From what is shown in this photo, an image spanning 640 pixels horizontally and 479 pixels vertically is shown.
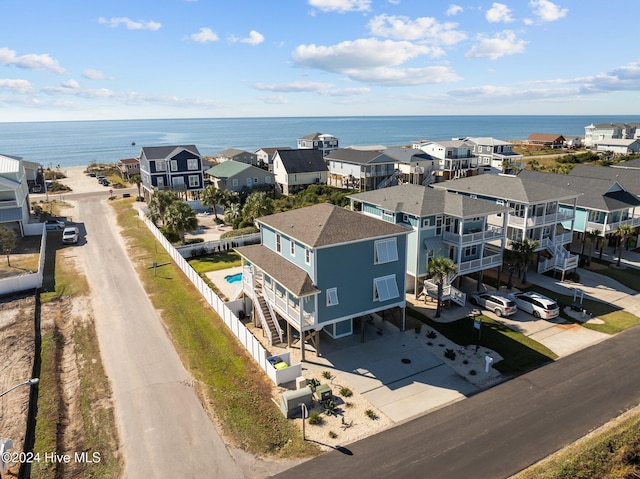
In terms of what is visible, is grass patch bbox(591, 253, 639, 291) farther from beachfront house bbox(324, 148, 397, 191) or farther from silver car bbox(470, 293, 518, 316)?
beachfront house bbox(324, 148, 397, 191)

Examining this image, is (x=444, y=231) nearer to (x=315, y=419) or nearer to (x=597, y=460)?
(x=315, y=419)

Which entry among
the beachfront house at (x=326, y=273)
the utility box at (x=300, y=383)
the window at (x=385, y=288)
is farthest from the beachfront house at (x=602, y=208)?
the utility box at (x=300, y=383)

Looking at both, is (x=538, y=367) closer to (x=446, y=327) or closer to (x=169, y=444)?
(x=446, y=327)

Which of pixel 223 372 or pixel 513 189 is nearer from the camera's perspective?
pixel 223 372

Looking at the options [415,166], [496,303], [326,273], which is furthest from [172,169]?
[496,303]

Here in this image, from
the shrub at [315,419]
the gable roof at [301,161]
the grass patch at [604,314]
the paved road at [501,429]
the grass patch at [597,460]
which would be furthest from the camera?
the gable roof at [301,161]

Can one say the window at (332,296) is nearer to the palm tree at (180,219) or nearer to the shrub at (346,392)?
the shrub at (346,392)
